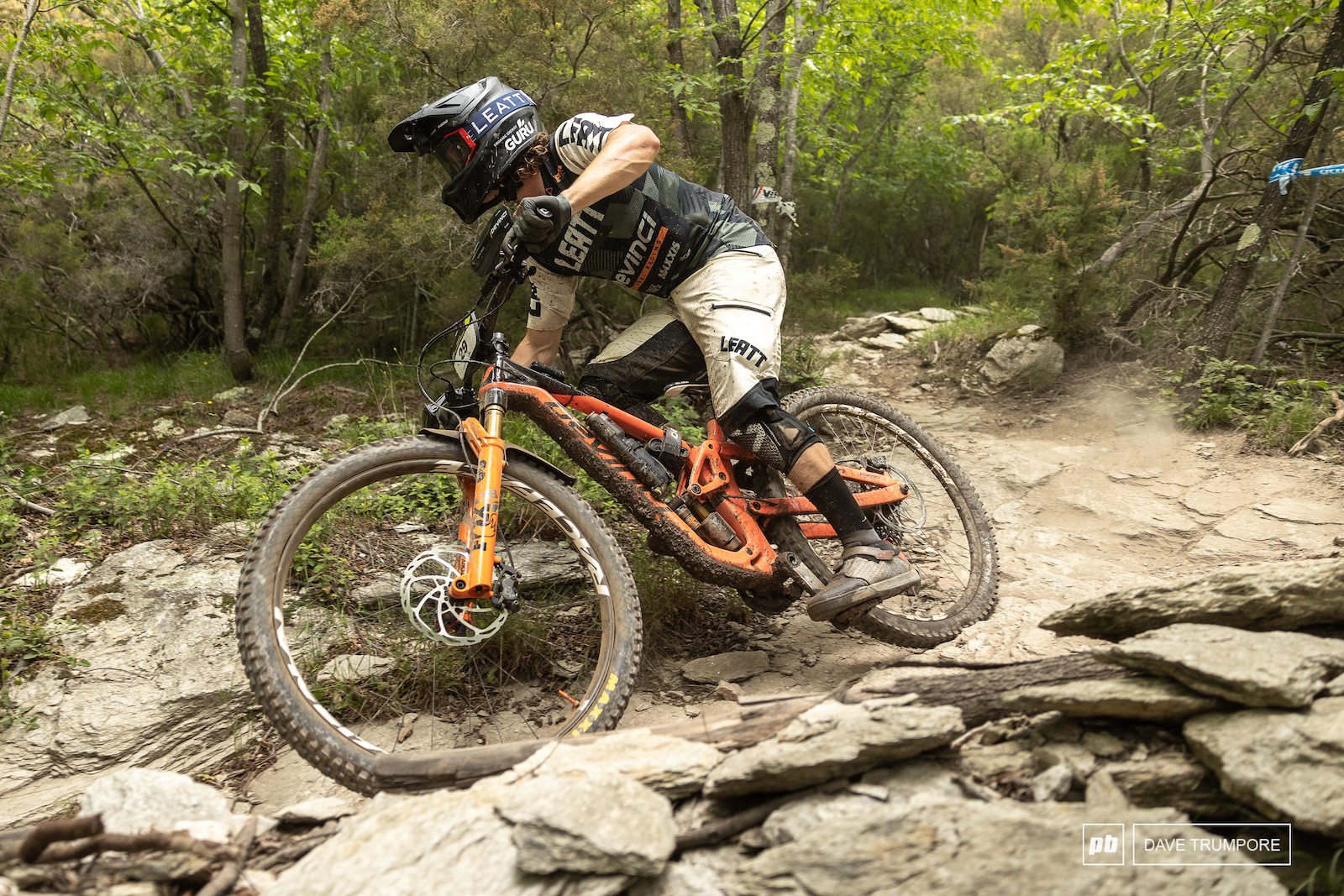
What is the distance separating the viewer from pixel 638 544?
10.9 ft

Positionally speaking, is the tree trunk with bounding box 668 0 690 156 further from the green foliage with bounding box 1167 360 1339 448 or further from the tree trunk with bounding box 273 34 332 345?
the green foliage with bounding box 1167 360 1339 448

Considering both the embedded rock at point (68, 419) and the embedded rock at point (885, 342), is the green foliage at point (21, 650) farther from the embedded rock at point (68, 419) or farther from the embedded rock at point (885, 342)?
the embedded rock at point (885, 342)

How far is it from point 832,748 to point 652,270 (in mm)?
1810

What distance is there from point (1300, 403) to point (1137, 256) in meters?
2.34

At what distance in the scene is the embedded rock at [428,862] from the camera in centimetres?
135

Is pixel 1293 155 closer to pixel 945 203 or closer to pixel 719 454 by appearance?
pixel 719 454

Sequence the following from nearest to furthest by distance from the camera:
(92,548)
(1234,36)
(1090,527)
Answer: (92,548), (1090,527), (1234,36)

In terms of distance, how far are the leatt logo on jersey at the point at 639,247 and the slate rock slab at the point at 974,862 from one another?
77.4 inches

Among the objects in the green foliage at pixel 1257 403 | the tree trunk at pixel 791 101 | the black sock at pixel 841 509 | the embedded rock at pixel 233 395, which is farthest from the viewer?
the embedded rock at pixel 233 395

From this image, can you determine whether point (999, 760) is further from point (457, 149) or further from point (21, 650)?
point (21, 650)

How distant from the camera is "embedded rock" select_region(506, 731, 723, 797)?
1.63 metres

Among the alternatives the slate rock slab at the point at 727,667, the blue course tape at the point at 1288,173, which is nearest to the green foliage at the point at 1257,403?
the blue course tape at the point at 1288,173

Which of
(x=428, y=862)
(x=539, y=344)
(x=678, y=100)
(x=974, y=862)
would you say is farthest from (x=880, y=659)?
(x=678, y=100)

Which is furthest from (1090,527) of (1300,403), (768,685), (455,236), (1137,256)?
(455,236)
